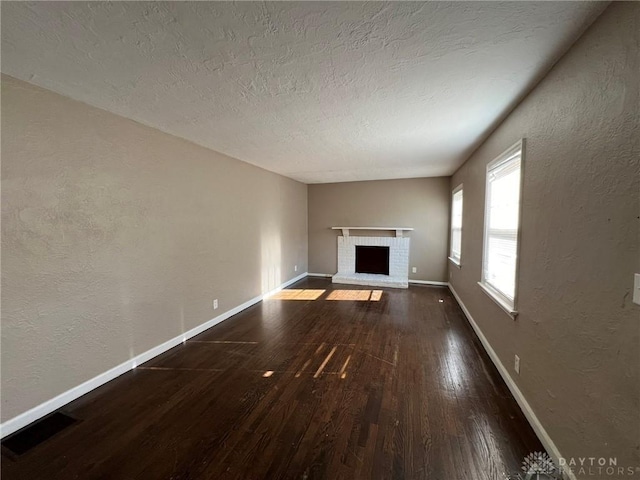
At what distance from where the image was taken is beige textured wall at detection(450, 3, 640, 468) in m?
1.05

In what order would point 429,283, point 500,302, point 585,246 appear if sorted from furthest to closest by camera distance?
point 429,283, point 500,302, point 585,246

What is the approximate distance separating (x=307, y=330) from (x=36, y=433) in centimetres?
239

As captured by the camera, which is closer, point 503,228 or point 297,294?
point 503,228

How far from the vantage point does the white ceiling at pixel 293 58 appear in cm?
120

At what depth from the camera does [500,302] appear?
7.78 ft

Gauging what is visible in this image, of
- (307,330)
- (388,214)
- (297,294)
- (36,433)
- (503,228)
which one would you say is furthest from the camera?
(388,214)

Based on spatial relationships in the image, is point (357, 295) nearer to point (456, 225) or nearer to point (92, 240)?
point (456, 225)

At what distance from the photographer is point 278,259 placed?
5.26 metres

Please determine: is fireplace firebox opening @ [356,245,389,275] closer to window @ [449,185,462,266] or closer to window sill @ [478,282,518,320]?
window @ [449,185,462,266]

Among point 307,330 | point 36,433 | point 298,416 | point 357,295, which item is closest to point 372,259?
point 357,295

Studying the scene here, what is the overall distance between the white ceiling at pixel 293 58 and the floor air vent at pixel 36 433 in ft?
7.58

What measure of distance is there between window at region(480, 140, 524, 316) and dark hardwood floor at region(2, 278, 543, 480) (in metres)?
0.74

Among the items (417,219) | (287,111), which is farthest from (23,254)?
(417,219)

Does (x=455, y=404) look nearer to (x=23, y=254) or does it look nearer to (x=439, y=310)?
(x=439, y=310)
